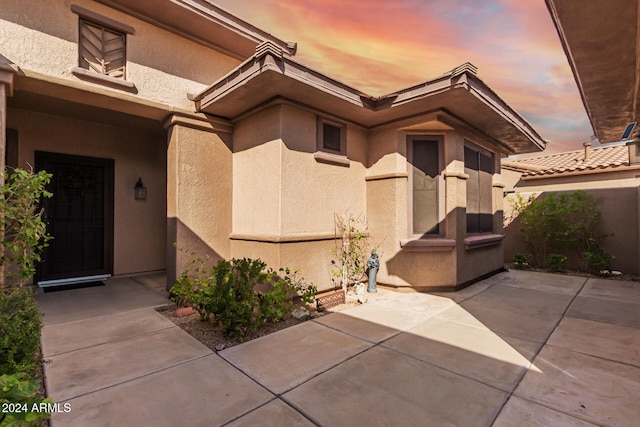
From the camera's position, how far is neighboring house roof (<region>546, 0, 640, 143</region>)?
7.58ft

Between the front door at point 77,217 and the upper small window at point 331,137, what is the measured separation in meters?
4.88

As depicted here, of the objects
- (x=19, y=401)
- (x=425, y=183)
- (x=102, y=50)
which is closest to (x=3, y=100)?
(x=102, y=50)

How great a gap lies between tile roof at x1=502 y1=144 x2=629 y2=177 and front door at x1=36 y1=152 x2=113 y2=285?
13.8m

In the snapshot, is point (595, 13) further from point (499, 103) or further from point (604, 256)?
point (604, 256)

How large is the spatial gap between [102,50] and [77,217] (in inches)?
139

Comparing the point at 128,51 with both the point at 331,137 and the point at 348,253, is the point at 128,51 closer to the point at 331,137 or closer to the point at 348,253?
the point at 331,137

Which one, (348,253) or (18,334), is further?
(348,253)

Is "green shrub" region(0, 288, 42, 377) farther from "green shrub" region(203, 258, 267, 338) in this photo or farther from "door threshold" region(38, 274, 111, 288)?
"door threshold" region(38, 274, 111, 288)

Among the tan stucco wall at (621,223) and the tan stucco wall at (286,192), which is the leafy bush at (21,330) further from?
the tan stucco wall at (621,223)

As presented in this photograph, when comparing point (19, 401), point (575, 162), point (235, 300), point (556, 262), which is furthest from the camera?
point (575, 162)

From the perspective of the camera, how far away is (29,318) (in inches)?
102

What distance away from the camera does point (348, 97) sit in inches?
195

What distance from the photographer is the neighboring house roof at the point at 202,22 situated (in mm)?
4922

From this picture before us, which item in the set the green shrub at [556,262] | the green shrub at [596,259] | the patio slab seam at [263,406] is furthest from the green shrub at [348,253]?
the green shrub at [596,259]
